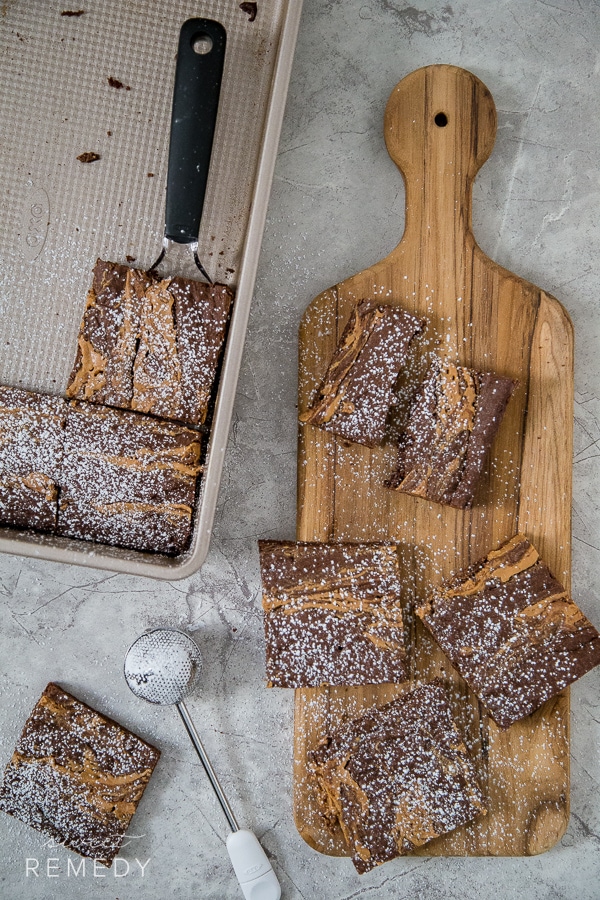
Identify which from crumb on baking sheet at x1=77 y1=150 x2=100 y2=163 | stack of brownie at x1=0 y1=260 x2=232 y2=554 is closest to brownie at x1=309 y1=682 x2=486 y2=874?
stack of brownie at x1=0 y1=260 x2=232 y2=554

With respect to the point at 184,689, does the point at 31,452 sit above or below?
above

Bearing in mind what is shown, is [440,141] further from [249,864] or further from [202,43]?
[249,864]

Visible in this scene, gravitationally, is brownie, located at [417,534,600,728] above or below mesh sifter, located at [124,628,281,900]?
above

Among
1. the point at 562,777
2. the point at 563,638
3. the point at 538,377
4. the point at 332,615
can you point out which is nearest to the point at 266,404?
the point at 332,615

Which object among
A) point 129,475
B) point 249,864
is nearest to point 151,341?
point 129,475

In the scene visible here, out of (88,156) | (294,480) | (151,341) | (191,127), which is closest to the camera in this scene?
(191,127)

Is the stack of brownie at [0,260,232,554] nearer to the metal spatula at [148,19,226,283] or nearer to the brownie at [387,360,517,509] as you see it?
the metal spatula at [148,19,226,283]

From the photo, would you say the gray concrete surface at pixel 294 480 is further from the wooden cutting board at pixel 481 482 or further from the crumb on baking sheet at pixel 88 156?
the crumb on baking sheet at pixel 88 156
